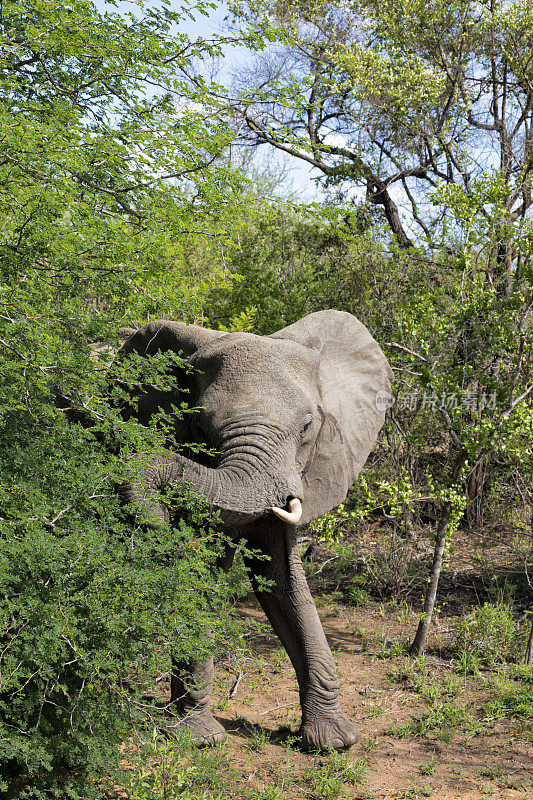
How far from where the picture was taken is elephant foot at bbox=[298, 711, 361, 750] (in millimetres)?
4531

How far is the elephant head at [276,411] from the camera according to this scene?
381 centimetres

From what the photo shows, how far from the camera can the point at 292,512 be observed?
3.94 meters

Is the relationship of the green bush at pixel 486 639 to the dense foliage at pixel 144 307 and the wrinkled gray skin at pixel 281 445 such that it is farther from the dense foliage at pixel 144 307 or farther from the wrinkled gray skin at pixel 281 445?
the wrinkled gray skin at pixel 281 445

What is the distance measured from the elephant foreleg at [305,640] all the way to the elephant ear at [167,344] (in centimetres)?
85

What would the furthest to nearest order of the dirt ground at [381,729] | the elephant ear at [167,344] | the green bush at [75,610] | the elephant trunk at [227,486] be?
the elephant ear at [167,344]
the dirt ground at [381,729]
the elephant trunk at [227,486]
the green bush at [75,610]

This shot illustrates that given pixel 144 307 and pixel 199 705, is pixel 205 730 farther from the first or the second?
pixel 144 307

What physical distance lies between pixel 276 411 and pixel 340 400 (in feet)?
3.08

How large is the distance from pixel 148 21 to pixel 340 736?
4.53 meters

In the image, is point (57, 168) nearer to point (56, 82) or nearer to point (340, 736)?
point (56, 82)

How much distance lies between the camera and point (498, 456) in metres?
7.88

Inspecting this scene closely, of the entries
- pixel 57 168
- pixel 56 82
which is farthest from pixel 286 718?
pixel 56 82

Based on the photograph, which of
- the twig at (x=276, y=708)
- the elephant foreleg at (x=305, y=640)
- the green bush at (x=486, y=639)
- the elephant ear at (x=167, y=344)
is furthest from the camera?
the green bush at (x=486, y=639)

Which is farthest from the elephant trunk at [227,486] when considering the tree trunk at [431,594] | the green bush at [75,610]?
the tree trunk at [431,594]

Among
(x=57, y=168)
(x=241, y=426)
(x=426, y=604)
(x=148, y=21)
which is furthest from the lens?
(x=426, y=604)
